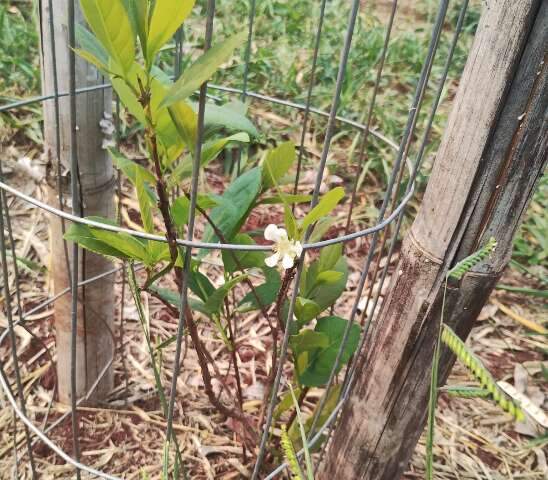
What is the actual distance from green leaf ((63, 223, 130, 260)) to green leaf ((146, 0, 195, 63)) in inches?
8.8

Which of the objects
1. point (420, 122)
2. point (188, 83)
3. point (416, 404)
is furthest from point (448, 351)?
point (420, 122)

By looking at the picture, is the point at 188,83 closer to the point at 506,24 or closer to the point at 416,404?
the point at 506,24

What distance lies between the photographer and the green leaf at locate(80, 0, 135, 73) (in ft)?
1.47

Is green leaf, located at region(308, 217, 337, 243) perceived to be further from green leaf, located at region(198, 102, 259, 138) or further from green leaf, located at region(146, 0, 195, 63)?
green leaf, located at region(146, 0, 195, 63)

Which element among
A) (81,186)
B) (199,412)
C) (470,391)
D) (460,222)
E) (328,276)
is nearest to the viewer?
(470,391)

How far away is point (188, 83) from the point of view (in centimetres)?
46

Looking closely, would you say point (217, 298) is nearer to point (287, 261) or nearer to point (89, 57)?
Result: point (287, 261)

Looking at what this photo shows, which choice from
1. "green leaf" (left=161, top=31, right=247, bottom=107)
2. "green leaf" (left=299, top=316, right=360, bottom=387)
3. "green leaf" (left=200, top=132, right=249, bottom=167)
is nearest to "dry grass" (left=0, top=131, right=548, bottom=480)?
"green leaf" (left=299, top=316, right=360, bottom=387)

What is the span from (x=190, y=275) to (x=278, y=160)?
192 millimetres

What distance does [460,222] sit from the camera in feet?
2.23

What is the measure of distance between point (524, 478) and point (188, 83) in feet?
3.62

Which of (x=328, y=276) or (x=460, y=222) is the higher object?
(x=460, y=222)

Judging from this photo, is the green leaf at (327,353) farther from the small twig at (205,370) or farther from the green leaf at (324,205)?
the green leaf at (324,205)

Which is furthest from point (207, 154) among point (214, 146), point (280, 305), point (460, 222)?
point (460, 222)
